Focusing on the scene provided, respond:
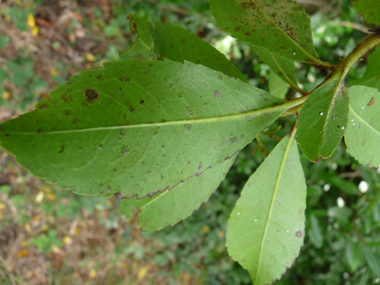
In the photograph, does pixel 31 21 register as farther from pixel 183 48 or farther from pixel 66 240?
pixel 183 48

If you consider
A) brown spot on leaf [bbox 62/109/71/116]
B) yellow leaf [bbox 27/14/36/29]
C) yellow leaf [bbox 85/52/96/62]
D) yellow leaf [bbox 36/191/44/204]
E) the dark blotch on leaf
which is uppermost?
the dark blotch on leaf

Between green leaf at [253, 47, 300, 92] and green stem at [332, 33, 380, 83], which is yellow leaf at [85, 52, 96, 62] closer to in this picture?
green leaf at [253, 47, 300, 92]

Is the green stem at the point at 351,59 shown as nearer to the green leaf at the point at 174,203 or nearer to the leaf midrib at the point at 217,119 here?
the leaf midrib at the point at 217,119

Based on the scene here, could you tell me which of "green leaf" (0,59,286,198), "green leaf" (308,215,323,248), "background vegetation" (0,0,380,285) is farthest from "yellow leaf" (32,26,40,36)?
"green leaf" (308,215,323,248)

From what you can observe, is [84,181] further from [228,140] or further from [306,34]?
[306,34]

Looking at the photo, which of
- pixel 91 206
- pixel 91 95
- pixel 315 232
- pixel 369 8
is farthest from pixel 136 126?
pixel 91 206

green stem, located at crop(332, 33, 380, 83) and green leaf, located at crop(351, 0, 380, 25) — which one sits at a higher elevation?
green leaf, located at crop(351, 0, 380, 25)

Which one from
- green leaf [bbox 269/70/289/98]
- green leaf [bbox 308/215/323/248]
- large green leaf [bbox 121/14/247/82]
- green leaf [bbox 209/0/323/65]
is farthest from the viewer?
green leaf [bbox 308/215/323/248]
